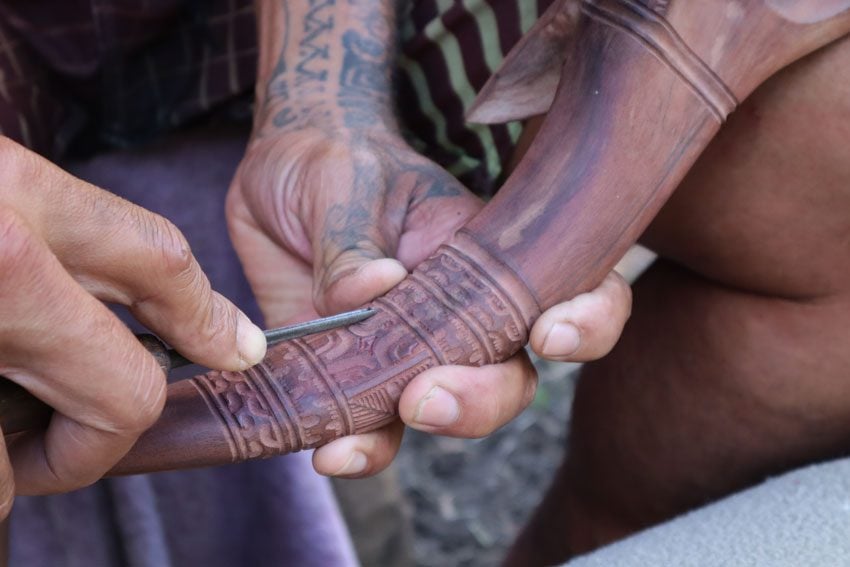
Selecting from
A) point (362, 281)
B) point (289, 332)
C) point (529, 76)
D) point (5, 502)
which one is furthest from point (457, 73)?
point (5, 502)

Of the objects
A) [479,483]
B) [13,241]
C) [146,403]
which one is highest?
[13,241]

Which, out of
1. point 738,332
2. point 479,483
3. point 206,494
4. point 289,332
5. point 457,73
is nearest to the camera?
point 289,332

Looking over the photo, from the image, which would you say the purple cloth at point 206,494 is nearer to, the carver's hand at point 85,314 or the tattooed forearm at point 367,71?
the tattooed forearm at point 367,71

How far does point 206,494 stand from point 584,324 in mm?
786

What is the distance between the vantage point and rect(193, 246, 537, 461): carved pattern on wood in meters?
0.92

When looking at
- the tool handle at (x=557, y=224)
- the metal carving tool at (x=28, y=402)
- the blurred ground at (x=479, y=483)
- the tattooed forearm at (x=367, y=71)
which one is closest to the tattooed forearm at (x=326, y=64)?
the tattooed forearm at (x=367, y=71)

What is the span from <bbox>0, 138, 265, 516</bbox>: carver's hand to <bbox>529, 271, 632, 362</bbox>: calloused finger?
274mm

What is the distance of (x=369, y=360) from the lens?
3.11 feet

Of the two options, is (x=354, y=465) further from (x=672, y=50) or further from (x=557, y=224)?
(x=672, y=50)

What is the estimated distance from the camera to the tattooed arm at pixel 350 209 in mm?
972

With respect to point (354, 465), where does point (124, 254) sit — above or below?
above

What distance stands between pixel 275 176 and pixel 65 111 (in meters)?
0.47

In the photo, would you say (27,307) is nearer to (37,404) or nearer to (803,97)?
(37,404)

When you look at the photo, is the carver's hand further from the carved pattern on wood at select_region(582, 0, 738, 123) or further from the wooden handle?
the carved pattern on wood at select_region(582, 0, 738, 123)
